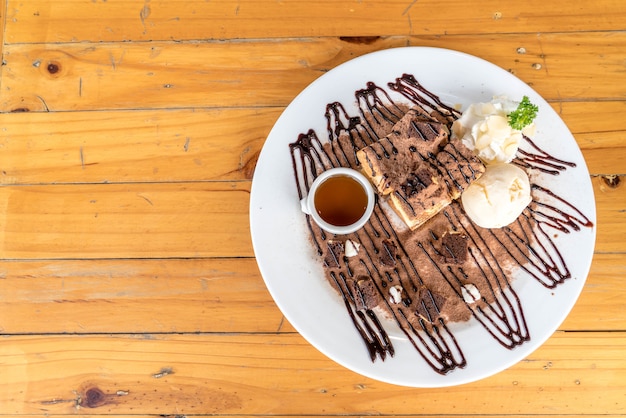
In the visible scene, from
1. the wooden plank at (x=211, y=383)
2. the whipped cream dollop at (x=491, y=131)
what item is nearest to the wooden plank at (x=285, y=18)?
the whipped cream dollop at (x=491, y=131)

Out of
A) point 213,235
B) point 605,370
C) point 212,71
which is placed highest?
point 212,71

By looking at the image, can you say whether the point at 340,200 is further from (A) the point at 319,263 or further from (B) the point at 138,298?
(B) the point at 138,298

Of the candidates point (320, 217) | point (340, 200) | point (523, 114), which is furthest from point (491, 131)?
point (320, 217)

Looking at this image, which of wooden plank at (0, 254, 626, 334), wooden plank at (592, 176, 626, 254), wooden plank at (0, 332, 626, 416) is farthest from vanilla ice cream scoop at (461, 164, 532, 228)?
wooden plank at (0, 332, 626, 416)

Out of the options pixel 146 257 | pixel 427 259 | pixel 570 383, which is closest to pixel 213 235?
pixel 146 257

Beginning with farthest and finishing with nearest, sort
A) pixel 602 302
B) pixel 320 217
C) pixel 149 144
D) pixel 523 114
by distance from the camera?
pixel 149 144, pixel 602 302, pixel 320 217, pixel 523 114

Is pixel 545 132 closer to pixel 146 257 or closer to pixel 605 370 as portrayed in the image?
pixel 605 370
